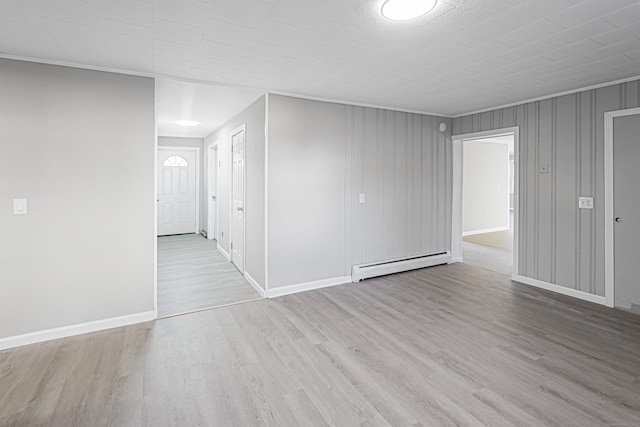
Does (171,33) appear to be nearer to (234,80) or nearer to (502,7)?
(234,80)

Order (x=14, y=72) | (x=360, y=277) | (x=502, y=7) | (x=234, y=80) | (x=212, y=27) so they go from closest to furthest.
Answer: (x=502, y=7), (x=212, y=27), (x=14, y=72), (x=234, y=80), (x=360, y=277)

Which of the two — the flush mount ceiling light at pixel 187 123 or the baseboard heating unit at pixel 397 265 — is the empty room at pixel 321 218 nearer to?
the baseboard heating unit at pixel 397 265

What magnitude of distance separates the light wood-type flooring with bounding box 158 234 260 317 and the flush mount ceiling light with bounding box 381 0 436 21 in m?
3.09

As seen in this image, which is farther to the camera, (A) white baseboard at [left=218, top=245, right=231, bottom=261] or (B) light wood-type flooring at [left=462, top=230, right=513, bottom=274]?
(A) white baseboard at [left=218, top=245, right=231, bottom=261]

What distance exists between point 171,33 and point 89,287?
2271 mm

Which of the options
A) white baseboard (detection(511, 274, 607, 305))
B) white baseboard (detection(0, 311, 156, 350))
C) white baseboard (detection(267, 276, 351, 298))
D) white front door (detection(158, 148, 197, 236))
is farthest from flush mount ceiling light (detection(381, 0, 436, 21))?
white front door (detection(158, 148, 197, 236))

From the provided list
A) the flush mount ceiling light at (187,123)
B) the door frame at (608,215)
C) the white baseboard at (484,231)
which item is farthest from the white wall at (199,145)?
the door frame at (608,215)

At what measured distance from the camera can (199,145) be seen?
25.8 feet

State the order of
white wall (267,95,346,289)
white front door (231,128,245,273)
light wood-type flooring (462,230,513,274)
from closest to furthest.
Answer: white wall (267,95,346,289) → white front door (231,128,245,273) → light wood-type flooring (462,230,513,274)

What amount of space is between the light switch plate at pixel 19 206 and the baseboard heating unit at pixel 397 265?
11.2ft

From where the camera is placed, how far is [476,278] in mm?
4641

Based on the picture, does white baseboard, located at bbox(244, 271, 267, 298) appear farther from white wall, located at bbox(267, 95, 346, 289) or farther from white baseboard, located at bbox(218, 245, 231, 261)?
white baseboard, located at bbox(218, 245, 231, 261)

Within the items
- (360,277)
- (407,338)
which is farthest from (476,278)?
(407,338)

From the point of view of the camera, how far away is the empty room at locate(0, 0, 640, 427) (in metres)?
2.05
